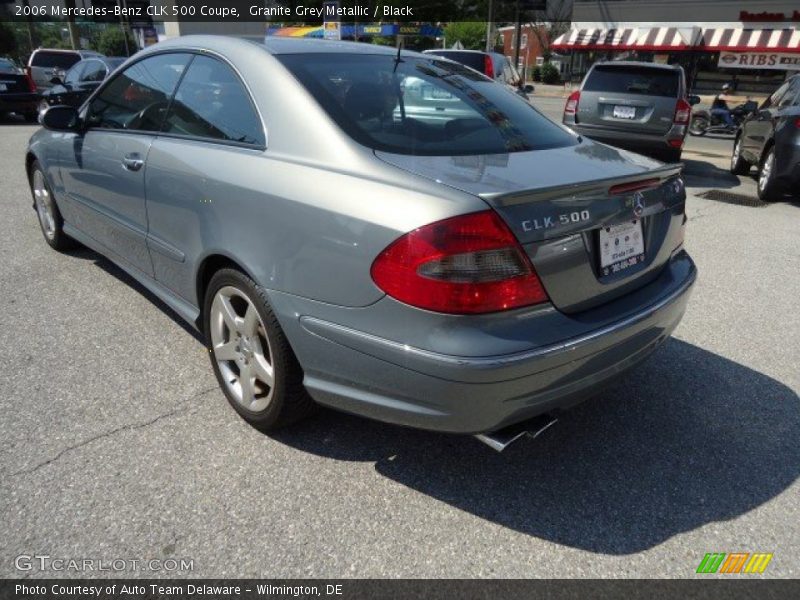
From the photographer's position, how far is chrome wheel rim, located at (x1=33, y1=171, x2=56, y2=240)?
189 inches

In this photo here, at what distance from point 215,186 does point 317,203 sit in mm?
655

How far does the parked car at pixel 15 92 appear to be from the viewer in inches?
573

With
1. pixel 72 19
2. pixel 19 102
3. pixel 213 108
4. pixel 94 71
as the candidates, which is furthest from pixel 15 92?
pixel 72 19

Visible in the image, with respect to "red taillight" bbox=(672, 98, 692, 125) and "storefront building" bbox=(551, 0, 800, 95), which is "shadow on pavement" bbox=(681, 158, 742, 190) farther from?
"storefront building" bbox=(551, 0, 800, 95)

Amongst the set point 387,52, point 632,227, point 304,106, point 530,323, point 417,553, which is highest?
point 387,52

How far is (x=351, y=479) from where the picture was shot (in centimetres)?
247

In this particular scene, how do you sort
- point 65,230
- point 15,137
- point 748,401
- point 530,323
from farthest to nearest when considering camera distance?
1. point 15,137
2. point 65,230
3. point 748,401
4. point 530,323

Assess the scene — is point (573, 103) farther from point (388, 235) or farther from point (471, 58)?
point (388, 235)

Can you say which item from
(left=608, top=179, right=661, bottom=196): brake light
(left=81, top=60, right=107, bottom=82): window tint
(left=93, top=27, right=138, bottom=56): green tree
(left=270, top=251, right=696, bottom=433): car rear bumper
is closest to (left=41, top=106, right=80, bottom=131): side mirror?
(left=270, top=251, right=696, bottom=433): car rear bumper

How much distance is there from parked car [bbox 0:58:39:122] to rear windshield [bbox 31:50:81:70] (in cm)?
238

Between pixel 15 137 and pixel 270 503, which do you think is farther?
pixel 15 137

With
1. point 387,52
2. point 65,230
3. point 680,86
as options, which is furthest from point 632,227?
point 680,86

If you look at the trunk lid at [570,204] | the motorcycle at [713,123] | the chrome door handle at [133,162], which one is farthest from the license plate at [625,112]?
the motorcycle at [713,123]

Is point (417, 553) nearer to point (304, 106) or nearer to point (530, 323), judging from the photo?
point (530, 323)
